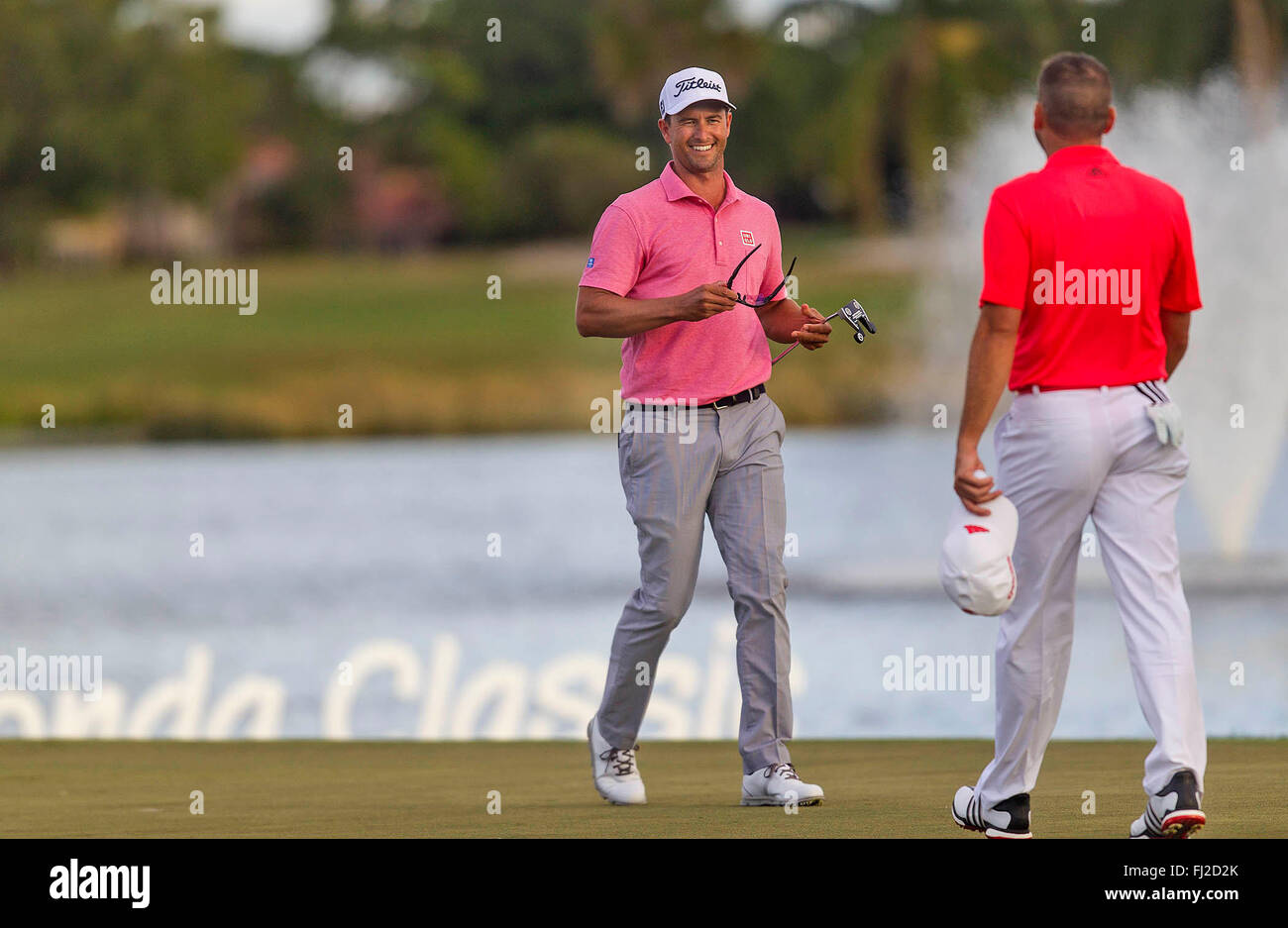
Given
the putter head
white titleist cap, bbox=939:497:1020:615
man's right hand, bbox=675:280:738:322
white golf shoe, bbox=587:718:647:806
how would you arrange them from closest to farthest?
white titleist cap, bbox=939:497:1020:615 < man's right hand, bbox=675:280:738:322 < the putter head < white golf shoe, bbox=587:718:647:806

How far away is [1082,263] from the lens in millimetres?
5254

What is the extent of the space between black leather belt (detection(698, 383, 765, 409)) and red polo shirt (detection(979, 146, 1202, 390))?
1.11 metres

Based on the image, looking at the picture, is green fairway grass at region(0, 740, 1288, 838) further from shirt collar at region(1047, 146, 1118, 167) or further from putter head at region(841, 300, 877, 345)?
shirt collar at region(1047, 146, 1118, 167)

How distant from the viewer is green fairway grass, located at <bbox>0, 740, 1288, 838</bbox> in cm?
576

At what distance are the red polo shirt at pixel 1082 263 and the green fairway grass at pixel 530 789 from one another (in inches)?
44.7

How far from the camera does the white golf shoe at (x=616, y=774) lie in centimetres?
632

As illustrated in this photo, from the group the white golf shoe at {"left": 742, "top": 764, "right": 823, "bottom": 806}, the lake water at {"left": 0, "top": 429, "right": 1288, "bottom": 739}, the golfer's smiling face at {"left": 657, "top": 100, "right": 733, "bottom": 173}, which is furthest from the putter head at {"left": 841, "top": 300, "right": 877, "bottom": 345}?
the lake water at {"left": 0, "top": 429, "right": 1288, "bottom": 739}

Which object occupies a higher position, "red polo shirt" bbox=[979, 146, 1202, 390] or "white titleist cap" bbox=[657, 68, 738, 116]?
"white titleist cap" bbox=[657, 68, 738, 116]

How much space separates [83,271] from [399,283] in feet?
27.2

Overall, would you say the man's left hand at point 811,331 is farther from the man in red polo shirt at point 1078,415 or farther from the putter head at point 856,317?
the man in red polo shirt at point 1078,415

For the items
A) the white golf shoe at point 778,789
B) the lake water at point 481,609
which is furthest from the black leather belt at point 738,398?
the lake water at point 481,609

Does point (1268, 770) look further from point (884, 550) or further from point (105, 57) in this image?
point (105, 57)

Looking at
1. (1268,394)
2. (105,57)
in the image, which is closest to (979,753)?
(1268,394)

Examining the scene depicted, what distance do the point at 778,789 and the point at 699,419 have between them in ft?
3.40
